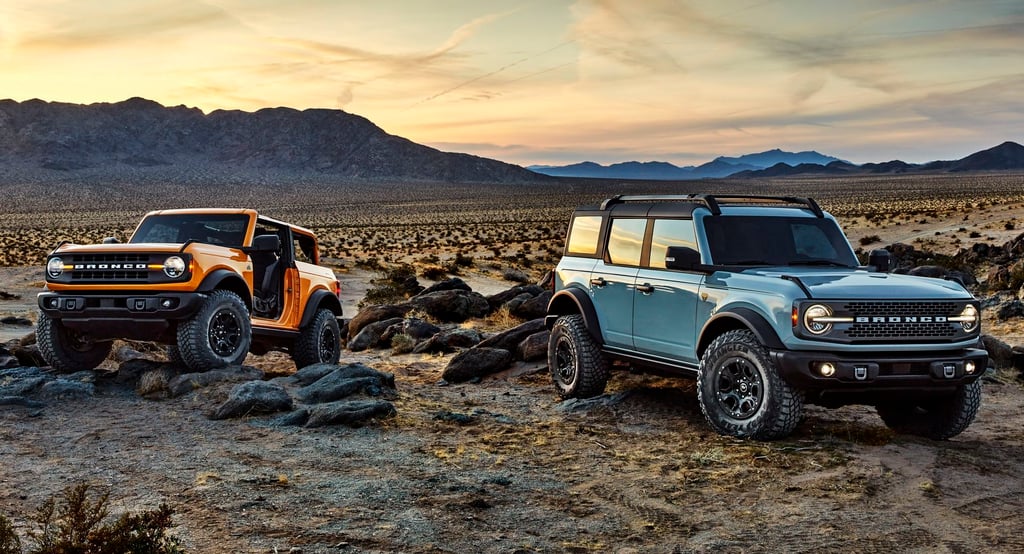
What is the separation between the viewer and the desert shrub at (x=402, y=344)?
17391mm

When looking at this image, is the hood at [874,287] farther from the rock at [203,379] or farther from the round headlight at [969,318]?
the rock at [203,379]

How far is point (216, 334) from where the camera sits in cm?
1175

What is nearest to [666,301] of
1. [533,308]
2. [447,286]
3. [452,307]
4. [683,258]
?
[683,258]

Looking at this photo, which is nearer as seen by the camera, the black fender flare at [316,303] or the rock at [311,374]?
the rock at [311,374]

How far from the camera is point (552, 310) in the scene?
1192 cm

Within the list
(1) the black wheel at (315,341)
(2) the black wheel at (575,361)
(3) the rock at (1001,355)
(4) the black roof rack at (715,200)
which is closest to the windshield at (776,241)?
(4) the black roof rack at (715,200)

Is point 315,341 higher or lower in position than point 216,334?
lower

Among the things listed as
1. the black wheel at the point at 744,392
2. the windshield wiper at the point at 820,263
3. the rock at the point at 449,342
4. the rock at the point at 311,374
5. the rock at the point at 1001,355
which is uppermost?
the windshield wiper at the point at 820,263

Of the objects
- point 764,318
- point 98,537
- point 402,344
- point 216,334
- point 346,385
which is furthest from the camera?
point 402,344

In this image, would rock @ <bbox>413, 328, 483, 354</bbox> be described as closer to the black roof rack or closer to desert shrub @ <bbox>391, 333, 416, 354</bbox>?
desert shrub @ <bbox>391, 333, 416, 354</bbox>

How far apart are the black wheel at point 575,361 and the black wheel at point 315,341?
3.77 meters

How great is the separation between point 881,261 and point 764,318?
6.14 ft

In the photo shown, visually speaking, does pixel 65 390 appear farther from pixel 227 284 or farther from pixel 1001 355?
pixel 1001 355

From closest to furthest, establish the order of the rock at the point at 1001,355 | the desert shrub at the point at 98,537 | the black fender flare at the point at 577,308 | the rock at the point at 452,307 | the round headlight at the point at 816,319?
the desert shrub at the point at 98,537
the round headlight at the point at 816,319
the black fender flare at the point at 577,308
the rock at the point at 1001,355
the rock at the point at 452,307
